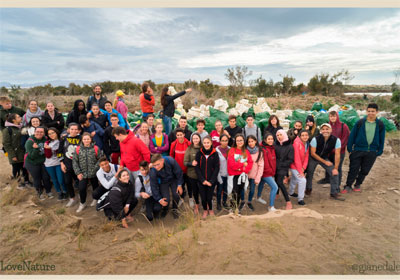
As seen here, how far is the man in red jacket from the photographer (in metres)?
3.81

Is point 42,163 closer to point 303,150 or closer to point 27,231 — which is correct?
point 27,231

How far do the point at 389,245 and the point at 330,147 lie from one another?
1746 millimetres

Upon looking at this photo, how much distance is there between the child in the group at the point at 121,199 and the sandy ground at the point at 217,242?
0.56ft

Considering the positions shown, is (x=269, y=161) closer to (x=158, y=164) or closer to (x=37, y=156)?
(x=158, y=164)

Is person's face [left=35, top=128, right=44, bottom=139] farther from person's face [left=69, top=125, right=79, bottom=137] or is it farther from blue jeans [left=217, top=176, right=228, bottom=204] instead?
blue jeans [left=217, top=176, right=228, bottom=204]

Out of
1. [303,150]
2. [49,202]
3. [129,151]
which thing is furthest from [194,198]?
[49,202]

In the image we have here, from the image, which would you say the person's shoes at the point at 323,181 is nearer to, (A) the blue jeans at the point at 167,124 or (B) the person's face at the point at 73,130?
(A) the blue jeans at the point at 167,124

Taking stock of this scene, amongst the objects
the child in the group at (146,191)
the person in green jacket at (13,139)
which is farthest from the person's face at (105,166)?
the person in green jacket at (13,139)

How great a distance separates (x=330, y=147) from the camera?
13.5ft

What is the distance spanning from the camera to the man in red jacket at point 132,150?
150 inches

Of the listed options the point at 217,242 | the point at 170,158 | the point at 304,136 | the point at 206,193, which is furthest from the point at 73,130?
the point at 304,136

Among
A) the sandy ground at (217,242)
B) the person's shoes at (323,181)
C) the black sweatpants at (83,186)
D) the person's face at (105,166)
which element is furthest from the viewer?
the person's shoes at (323,181)

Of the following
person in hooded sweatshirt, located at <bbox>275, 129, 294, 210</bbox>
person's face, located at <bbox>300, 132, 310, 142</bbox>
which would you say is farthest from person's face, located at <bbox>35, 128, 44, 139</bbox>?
person's face, located at <bbox>300, 132, 310, 142</bbox>

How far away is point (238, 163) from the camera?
12.2 feet
